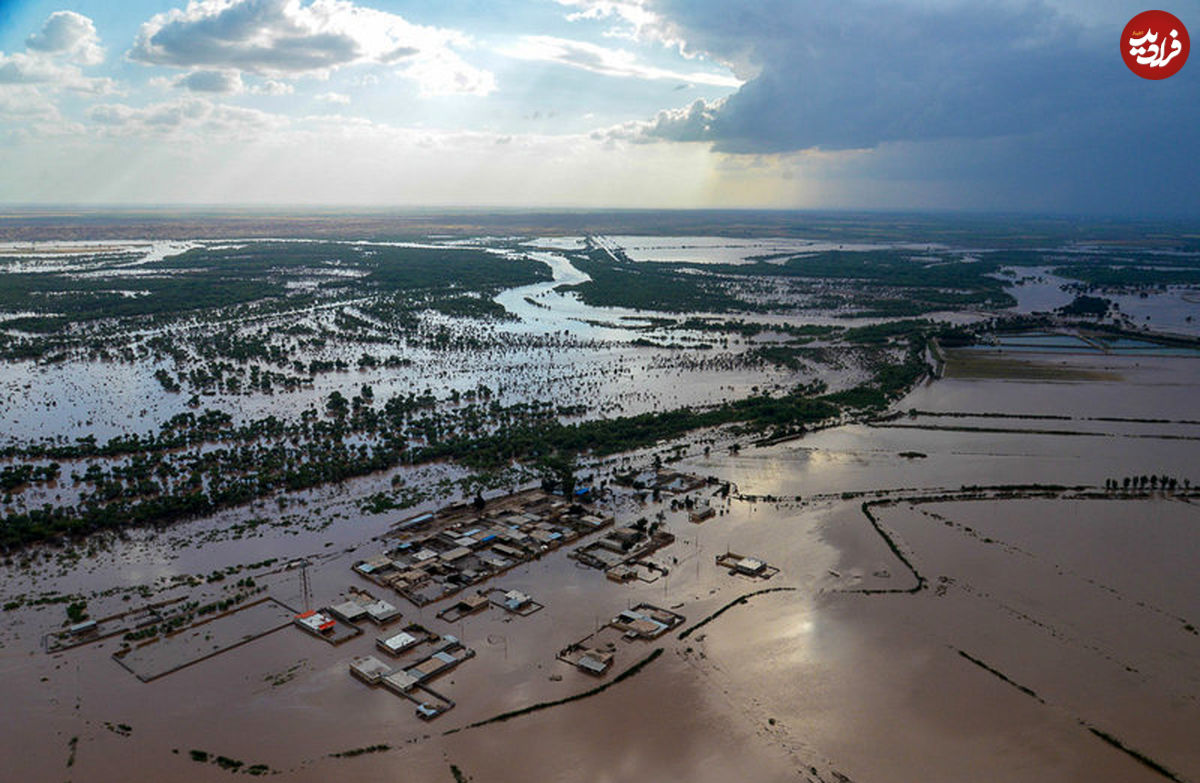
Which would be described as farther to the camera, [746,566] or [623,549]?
[623,549]

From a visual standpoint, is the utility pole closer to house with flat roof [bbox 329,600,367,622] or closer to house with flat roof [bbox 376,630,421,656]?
house with flat roof [bbox 329,600,367,622]

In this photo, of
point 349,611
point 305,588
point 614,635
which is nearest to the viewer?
point 614,635

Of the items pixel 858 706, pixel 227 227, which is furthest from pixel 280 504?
pixel 227 227

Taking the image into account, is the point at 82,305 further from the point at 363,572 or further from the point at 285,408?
the point at 363,572

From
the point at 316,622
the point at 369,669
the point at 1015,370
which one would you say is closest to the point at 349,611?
the point at 316,622

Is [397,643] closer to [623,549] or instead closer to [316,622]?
[316,622]

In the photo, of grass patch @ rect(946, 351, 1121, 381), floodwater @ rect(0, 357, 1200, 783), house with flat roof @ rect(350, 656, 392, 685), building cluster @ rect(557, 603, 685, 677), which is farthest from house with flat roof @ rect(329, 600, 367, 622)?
grass patch @ rect(946, 351, 1121, 381)
